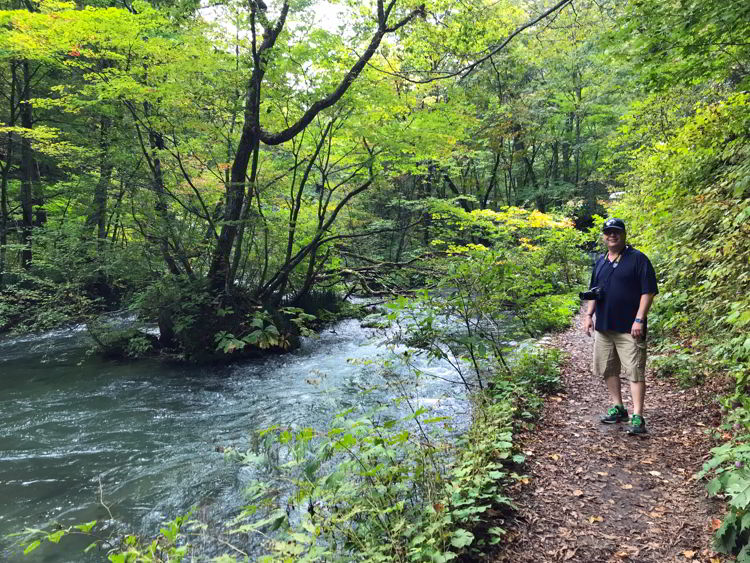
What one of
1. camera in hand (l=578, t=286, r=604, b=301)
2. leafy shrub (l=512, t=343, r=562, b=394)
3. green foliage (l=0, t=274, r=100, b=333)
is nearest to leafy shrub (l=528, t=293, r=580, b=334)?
leafy shrub (l=512, t=343, r=562, b=394)

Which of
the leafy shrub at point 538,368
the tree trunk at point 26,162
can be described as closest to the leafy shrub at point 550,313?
the leafy shrub at point 538,368

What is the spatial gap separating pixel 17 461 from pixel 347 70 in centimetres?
916

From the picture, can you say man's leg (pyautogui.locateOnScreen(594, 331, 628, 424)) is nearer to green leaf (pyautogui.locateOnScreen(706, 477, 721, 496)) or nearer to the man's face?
the man's face

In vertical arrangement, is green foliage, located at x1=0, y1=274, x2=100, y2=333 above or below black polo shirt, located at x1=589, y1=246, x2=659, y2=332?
below

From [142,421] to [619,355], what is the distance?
661 cm

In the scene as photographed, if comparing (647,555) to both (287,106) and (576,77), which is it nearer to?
(287,106)

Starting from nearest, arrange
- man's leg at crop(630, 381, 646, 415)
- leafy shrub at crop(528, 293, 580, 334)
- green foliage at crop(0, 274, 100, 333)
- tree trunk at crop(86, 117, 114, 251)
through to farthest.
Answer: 1. man's leg at crop(630, 381, 646, 415)
2. leafy shrub at crop(528, 293, 580, 334)
3. green foliage at crop(0, 274, 100, 333)
4. tree trunk at crop(86, 117, 114, 251)

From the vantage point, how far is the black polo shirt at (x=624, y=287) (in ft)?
12.4

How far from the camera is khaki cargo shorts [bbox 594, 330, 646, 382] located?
380cm

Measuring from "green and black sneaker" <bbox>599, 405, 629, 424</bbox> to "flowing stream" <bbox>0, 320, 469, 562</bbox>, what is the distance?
163 cm

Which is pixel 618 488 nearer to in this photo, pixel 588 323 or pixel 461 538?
pixel 461 538

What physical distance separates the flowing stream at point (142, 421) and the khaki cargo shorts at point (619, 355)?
161 cm

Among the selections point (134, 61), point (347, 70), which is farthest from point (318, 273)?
point (134, 61)

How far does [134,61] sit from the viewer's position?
9.09 metres
